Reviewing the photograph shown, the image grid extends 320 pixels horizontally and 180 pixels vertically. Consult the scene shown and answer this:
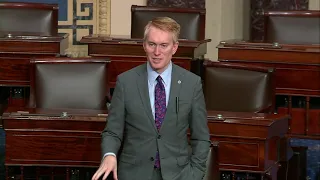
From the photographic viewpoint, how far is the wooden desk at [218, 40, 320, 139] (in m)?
4.93

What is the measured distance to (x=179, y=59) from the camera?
5078 mm

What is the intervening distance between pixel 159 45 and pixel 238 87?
1.55 m

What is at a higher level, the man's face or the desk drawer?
the man's face

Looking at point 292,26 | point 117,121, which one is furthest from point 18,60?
point 117,121

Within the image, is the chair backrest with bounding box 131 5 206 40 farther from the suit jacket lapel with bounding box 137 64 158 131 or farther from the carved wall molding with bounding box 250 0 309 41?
the suit jacket lapel with bounding box 137 64 158 131

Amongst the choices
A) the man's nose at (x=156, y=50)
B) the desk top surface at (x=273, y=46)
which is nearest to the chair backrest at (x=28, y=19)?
the desk top surface at (x=273, y=46)

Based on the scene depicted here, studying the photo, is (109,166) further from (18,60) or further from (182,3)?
(182,3)

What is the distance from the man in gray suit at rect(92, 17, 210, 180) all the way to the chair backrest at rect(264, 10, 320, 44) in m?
2.39

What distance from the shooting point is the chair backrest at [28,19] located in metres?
5.53

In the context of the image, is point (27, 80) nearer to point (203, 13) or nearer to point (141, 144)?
point (203, 13)

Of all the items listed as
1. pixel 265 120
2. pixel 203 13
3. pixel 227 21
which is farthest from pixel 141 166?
pixel 227 21

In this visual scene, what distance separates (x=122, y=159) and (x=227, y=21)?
4228 millimetres

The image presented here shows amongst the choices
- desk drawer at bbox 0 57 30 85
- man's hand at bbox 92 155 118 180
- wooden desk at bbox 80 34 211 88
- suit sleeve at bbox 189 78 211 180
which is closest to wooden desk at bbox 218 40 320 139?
wooden desk at bbox 80 34 211 88

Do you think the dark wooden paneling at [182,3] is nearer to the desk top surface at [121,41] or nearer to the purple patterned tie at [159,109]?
the desk top surface at [121,41]
